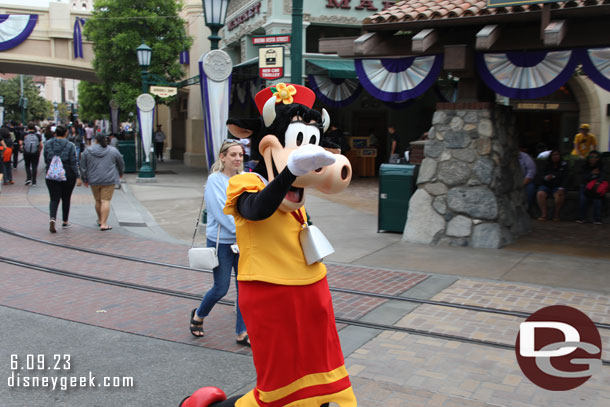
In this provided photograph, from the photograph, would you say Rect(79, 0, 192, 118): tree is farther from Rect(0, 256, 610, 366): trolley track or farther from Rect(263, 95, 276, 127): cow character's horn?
Rect(263, 95, 276, 127): cow character's horn

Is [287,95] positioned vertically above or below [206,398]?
above

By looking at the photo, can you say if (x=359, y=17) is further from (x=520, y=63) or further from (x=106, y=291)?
(x=106, y=291)

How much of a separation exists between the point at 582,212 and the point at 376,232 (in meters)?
4.13

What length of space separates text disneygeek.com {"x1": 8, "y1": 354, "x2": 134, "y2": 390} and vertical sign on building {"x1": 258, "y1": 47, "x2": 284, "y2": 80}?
684cm

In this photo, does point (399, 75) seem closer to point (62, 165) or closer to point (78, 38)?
point (62, 165)

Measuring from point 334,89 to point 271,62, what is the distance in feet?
22.4

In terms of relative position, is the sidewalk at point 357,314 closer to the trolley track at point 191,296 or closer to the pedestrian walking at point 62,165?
the trolley track at point 191,296

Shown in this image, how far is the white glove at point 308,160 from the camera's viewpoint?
2.52m

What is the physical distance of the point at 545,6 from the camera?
745 cm

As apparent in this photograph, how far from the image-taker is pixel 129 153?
2177 cm

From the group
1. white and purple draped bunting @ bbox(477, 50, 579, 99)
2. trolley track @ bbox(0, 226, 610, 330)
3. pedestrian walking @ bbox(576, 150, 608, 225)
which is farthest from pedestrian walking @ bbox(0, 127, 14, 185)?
pedestrian walking @ bbox(576, 150, 608, 225)

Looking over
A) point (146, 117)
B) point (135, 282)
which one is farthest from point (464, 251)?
point (146, 117)

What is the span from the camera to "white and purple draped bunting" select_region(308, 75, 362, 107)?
16969mm

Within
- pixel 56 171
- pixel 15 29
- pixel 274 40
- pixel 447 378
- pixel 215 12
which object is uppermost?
pixel 15 29
